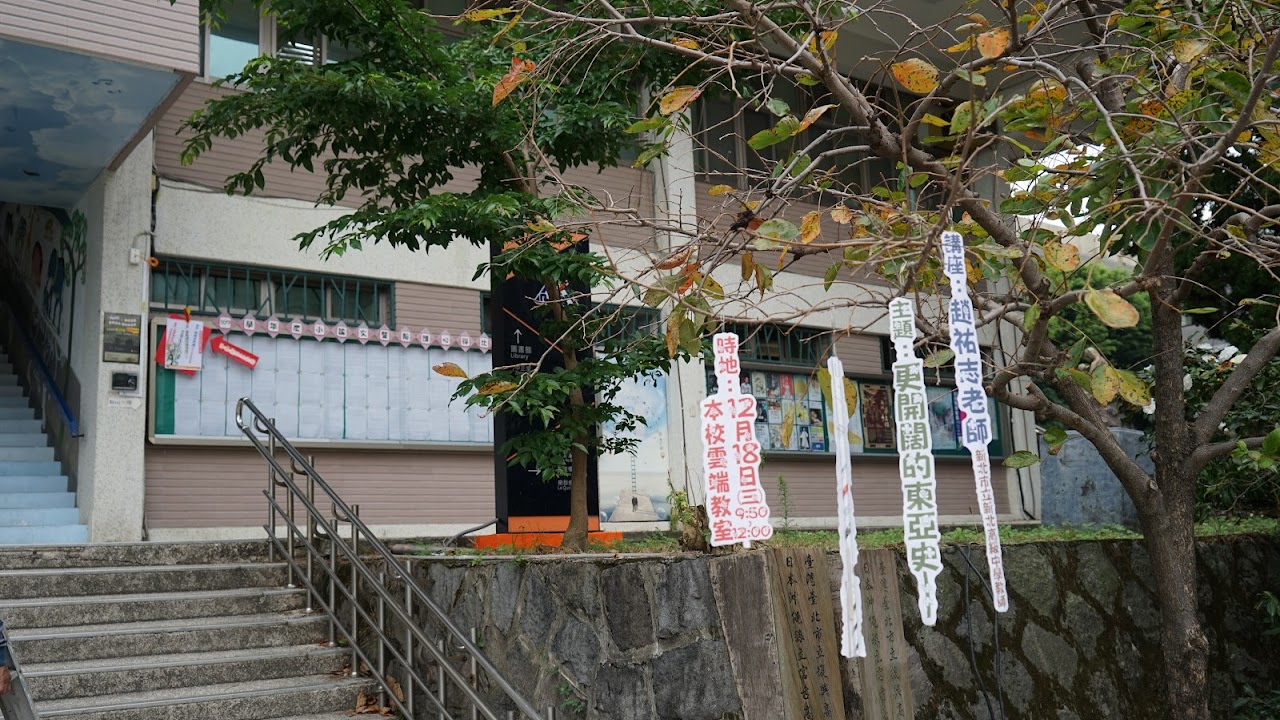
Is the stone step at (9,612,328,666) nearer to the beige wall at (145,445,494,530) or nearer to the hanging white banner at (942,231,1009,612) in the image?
the beige wall at (145,445,494,530)

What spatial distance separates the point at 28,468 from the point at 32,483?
1.10 ft

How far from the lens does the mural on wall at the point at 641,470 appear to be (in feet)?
39.5

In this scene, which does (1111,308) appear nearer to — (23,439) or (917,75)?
(917,75)

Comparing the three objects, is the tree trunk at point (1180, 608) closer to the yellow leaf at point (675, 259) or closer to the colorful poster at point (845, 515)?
the colorful poster at point (845, 515)

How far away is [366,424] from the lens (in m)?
10.7

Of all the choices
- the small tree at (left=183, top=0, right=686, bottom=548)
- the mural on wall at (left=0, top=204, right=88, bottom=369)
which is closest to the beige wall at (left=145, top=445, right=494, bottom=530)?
the mural on wall at (left=0, top=204, right=88, bottom=369)

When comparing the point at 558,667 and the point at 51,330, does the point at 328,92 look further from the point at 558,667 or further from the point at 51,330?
the point at 51,330

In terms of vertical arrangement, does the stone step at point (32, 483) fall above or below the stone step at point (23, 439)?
below

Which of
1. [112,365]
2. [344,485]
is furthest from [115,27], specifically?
[344,485]

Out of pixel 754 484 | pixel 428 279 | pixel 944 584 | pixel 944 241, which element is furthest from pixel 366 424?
pixel 944 241

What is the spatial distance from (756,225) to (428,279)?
731 cm

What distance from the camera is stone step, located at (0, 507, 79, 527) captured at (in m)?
8.87

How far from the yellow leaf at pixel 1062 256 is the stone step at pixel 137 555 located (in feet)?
18.3

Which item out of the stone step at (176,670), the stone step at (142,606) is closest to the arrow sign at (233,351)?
the stone step at (142,606)
